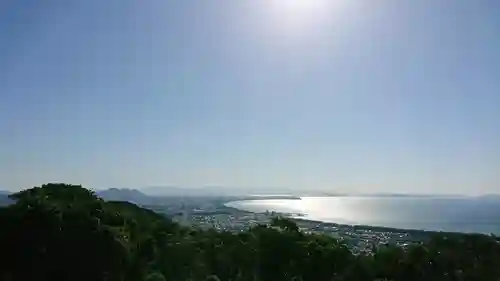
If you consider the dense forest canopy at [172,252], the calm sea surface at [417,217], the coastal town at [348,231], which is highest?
the dense forest canopy at [172,252]

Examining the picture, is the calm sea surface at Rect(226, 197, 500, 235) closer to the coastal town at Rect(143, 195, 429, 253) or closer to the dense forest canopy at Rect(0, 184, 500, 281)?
the coastal town at Rect(143, 195, 429, 253)

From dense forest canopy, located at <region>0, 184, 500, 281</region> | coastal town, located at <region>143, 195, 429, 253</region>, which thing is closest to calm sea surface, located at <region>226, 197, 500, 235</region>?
coastal town, located at <region>143, 195, 429, 253</region>

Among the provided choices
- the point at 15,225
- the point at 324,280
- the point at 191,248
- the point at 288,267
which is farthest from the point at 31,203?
the point at 324,280

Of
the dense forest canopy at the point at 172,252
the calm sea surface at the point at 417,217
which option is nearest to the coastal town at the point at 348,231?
the dense forest canopy at the point at 172,252

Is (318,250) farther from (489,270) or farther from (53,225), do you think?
(53,225)

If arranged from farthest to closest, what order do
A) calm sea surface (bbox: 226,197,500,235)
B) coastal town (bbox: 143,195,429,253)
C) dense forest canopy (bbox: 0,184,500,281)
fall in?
calm sea surface (bbox: 226,197,500,235), coastal town (bbox: 143,195,429,253), dense forest canopy (bbox: 0,184,500,281)

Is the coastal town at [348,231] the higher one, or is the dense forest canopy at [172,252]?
the dense forest canopy at [172,252]

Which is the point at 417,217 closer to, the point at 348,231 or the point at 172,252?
the point at 348,231

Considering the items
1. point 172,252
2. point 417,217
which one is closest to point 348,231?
point 417,217

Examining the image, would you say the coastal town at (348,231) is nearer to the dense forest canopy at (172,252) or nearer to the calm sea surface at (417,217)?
the dense forest canopy at (172,252)

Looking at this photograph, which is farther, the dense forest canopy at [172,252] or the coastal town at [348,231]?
the coastal town at [348,231]
